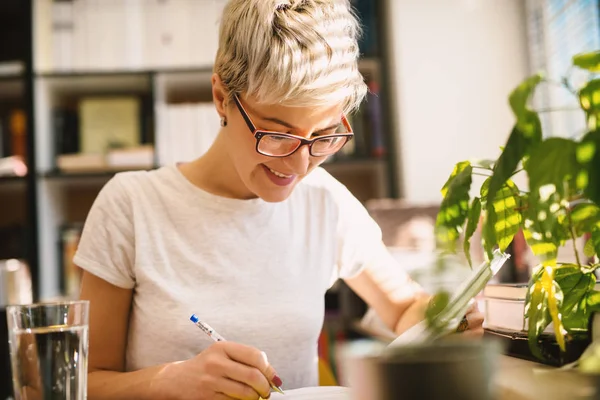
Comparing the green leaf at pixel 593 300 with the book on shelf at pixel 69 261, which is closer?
the green leaf at pixel 593 300

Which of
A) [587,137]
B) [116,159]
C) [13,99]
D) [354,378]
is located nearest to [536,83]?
[587,137]

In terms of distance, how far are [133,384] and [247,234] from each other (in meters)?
0.37

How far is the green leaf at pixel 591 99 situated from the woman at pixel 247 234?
52cm

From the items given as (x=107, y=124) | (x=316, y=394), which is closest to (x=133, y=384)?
(x=316, y=394)

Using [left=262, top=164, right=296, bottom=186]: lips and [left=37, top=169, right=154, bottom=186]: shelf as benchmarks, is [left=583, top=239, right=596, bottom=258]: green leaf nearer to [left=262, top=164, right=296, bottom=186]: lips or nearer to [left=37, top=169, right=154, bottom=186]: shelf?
[left=262, top=164, right=296, bottom=186]: lips

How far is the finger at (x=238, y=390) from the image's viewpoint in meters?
0.79

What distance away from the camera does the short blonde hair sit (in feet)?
3.19

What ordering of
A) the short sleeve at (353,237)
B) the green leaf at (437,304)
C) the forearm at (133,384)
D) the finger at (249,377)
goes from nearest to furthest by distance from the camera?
the green leaf at (437,304)
the finger at (249,377)
the forearm at (133,384)
the short sleeve at (353,237)

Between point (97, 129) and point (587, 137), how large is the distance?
2540 mm

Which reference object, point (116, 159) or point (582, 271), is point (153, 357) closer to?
point (582, 271)

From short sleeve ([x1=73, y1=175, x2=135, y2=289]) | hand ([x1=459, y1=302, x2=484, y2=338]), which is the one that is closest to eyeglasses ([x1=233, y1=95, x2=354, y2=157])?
short sleeve ([x1=73, y1=175, x2=135, y2=289])

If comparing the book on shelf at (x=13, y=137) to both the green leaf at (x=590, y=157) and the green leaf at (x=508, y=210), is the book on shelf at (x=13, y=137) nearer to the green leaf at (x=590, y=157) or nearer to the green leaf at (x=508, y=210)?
the green leaf at (x=508, y=210)

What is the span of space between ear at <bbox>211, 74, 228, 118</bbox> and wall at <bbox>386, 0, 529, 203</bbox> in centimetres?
162

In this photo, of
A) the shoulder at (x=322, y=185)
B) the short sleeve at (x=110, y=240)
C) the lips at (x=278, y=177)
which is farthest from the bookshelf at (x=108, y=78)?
the lips at (x=278, y=177)
